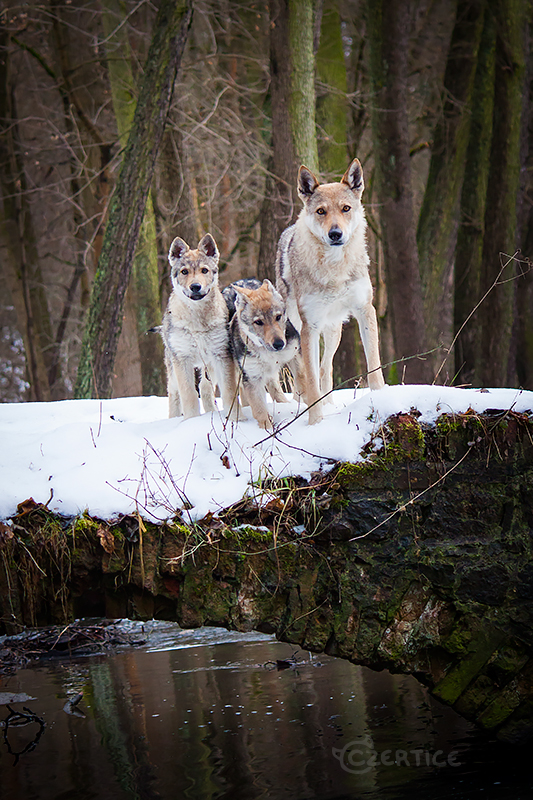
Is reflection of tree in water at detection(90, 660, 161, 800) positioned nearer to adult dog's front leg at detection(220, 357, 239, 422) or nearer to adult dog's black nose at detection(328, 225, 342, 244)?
adult dog's front leg at detection(220, 357, 239, 422)

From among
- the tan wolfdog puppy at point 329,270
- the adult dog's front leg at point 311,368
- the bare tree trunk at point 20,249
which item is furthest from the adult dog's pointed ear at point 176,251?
the bare tree trunk at point 20,249

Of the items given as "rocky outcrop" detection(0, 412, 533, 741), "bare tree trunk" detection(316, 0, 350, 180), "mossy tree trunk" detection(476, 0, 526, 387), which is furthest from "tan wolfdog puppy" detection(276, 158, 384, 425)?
"mossy tree trunk" detection(476, 0, 526, 387)

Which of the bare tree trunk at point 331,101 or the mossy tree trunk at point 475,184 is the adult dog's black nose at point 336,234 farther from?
the mossy tree trunk at point 475,184

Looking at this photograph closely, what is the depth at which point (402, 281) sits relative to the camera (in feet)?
33.8

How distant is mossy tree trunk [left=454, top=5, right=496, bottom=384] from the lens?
12.5 metres

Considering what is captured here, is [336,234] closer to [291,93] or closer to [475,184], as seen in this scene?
[291,93]

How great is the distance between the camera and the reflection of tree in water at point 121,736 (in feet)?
14.5

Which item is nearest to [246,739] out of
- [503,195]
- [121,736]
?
[121,736]

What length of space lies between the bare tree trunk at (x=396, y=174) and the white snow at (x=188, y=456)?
572 cm

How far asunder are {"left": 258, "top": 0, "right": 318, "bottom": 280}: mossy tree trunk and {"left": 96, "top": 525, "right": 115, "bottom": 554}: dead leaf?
603 centimetres

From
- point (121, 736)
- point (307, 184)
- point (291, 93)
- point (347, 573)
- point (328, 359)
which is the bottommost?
point (121, 736)

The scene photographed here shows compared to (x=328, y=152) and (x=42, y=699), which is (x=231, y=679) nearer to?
(x=42, y=699)

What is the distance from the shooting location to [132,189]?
29.1ft

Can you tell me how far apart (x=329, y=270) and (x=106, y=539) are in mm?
2408
